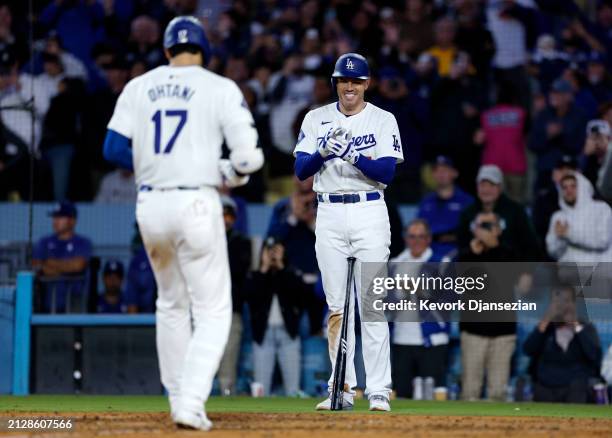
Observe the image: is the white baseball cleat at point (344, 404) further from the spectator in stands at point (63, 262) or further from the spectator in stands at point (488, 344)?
the spectator in stands at point (63, 262)

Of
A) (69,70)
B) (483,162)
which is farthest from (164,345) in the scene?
(69,70)

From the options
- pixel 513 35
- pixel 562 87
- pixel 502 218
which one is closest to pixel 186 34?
pixel 502 218

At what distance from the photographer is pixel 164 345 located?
22.9 feet

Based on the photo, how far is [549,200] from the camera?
13023mm

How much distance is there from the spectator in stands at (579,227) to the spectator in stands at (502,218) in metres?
0.31

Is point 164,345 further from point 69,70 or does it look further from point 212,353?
point 69,70

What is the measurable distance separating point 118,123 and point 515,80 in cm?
951

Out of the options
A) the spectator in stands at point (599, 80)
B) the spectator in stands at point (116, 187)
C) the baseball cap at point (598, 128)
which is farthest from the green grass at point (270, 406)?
the spectator in stands at point (599, 80)

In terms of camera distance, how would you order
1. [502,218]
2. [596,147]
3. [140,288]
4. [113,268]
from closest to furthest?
[502,218], [140,288], [113,268], [596,147]

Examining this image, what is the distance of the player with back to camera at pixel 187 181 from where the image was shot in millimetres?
6672

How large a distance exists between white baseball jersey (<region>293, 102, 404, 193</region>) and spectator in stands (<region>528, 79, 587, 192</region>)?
5.95 meters

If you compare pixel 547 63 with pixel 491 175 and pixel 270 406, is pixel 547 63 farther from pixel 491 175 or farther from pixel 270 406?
pixel 270 406

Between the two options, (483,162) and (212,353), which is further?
(483,162)

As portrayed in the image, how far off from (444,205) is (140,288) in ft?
11.2
